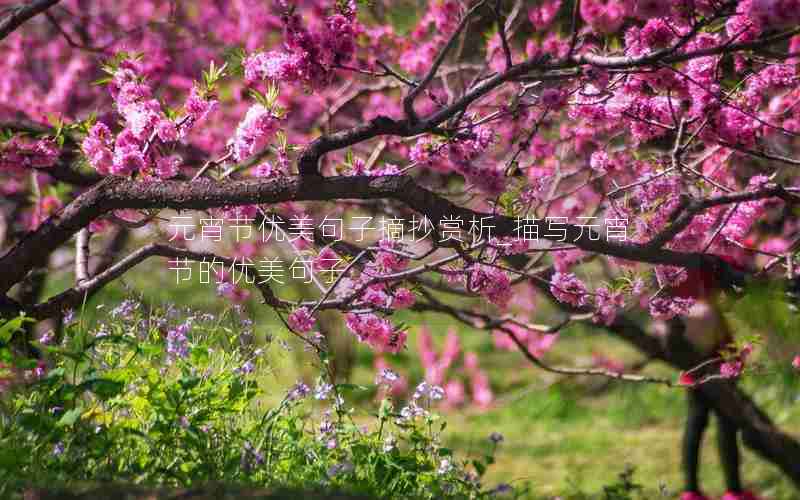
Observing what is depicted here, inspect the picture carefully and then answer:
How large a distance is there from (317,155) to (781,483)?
562cm

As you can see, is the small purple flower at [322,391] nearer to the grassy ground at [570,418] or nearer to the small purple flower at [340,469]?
the small purple flower at [340,469]

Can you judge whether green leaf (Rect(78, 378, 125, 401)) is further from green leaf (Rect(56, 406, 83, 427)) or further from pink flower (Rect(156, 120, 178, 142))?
pink flower (Rect(156, 120, 178, 142))

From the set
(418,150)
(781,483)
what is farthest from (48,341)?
(781,483)

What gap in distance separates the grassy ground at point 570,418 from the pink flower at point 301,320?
2.38 meters

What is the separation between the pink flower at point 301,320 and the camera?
392 centimetres

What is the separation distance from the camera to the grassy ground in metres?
7.65

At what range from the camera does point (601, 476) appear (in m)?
7.71

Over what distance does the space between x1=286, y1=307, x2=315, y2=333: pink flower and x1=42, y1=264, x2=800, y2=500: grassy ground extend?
238 cm

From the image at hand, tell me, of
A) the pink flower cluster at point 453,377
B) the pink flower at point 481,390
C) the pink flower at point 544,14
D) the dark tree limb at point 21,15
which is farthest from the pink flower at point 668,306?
the pink flower at point 481,390

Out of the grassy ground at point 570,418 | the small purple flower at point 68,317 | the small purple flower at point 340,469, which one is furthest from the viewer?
the grassy ground at point 570,418

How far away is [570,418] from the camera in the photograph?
9.99m

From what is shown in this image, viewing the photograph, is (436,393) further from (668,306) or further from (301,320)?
(668,306)

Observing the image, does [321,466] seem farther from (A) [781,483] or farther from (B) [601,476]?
(A) [781,483]

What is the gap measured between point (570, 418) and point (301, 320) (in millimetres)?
6576
